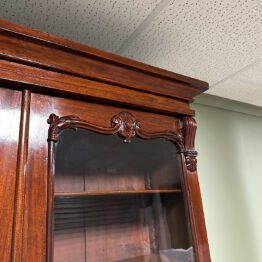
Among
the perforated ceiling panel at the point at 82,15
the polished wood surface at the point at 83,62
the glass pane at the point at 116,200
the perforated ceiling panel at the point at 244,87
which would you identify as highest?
the perforated ceiling panel at the point at 244,87

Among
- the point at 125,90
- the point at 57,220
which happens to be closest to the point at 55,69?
the point at 125,90

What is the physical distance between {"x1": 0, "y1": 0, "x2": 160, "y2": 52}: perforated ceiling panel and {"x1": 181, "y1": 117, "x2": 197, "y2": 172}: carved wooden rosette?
0.36m

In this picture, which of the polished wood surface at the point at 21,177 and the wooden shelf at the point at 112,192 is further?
the wooden shelf at the point at 112,192

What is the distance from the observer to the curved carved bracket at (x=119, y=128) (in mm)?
646

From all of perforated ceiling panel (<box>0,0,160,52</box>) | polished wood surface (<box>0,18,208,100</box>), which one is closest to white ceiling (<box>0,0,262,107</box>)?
perforated ceiling panel (<box>0,0,160,52</box>)

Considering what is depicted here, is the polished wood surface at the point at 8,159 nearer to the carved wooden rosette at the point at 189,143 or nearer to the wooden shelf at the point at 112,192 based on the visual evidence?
the wooden shelf at the point at 112,192

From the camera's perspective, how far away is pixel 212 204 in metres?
1.32

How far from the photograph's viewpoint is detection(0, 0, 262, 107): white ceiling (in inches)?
29.7

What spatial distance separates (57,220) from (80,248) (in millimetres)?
163

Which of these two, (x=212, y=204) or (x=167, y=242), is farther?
(x=212, y=204)

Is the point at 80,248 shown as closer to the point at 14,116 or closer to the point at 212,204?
the point at 14,116

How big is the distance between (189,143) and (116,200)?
1.00 feet

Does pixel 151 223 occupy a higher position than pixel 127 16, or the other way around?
pixel 127 16

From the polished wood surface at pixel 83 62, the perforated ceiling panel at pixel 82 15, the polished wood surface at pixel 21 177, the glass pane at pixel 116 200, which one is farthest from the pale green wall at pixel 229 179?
the polished wood surface at pixel 21 177
